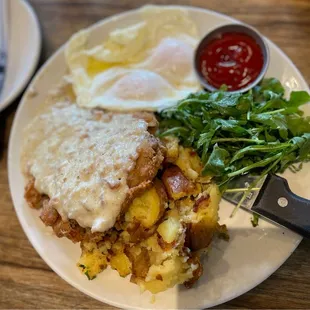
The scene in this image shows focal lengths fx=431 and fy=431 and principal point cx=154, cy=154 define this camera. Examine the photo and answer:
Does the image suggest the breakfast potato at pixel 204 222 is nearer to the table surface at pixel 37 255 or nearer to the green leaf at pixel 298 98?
the table surface at pixel 37 255

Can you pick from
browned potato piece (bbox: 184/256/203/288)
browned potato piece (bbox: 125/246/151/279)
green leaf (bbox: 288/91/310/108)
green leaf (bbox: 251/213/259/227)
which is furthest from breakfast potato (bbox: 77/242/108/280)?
green leaf (bbox: 288/91/310/108)

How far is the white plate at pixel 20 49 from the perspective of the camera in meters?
3.32

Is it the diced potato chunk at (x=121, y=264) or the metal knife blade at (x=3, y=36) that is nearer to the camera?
the diced potato chunk at (x=121, y=264)

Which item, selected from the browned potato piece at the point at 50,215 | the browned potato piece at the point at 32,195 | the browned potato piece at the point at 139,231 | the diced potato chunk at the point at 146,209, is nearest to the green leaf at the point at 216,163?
the diced potato chunk at the point at 146,209

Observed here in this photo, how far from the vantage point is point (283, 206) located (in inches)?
90.8

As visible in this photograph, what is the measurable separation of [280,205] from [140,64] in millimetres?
1534

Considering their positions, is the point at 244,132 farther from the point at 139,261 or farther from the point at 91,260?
the point at 91,260

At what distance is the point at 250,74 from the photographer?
2.88 metres

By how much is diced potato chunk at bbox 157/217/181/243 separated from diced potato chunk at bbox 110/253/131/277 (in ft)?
0.90

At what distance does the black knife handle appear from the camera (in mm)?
2266

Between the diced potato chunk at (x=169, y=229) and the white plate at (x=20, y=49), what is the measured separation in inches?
63.7

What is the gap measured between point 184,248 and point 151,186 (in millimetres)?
387

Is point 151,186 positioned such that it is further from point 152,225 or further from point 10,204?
point 10,204

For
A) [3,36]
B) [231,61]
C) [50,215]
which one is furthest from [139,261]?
[3,36]
